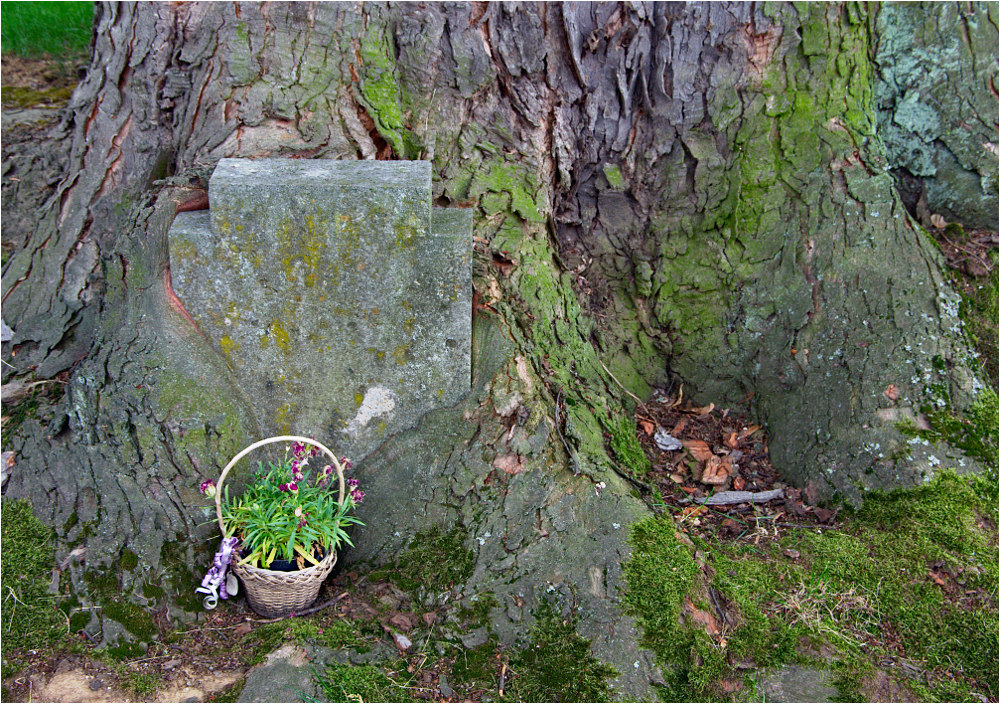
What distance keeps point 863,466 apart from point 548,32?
240 centimetres

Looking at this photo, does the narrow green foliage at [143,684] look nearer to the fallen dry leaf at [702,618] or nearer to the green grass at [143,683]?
the green grass at [143,683]

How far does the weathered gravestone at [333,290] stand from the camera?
8.55 feet

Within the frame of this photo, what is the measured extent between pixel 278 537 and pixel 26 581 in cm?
98

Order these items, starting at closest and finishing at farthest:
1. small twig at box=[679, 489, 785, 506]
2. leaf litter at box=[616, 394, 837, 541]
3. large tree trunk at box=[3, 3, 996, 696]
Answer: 1. large tree trunk at box=[3, 3, 996, 696]
2. leaf litter at box=[616, 394, 837, 541]
3. small twig at box=[679, 489, 785, 506]

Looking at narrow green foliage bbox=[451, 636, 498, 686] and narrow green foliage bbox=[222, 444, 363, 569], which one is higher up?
narrow green foliage bbox=[222, 444, 363, 569]

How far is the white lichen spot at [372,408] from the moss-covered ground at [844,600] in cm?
111

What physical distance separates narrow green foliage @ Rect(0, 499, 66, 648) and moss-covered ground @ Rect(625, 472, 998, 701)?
2.13m

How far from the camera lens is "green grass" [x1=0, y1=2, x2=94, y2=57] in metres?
4.32

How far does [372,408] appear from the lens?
9.39ft

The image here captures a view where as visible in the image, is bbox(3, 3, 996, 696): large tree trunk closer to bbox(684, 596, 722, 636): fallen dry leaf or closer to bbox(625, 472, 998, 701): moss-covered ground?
bbox(625, 472, 998, 701): moss-covered ground

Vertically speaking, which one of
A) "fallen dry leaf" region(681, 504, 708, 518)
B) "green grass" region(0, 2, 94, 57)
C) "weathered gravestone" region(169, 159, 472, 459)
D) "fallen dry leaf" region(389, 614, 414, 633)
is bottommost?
"fallen dry leaf" region(389, 614, 414, 633)

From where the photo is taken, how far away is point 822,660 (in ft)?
7.84

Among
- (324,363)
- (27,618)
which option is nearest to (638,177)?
(324,363)

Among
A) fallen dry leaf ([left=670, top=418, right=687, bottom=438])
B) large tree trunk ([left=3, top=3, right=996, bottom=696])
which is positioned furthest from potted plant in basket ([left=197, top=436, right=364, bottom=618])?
fallen dry leaf ([left=670, top=418, right=687, bottom=438])
